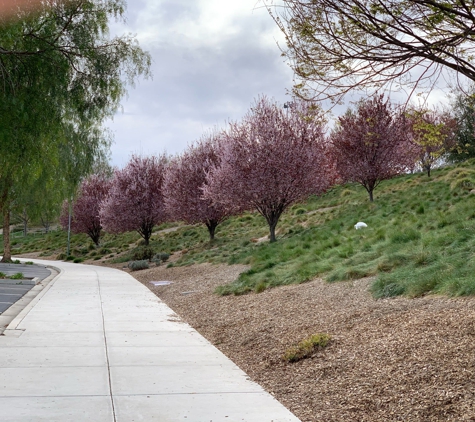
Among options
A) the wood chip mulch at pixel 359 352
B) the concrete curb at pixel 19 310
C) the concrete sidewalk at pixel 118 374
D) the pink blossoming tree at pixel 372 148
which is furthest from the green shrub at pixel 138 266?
the wood chip mulch at pixel 359 352

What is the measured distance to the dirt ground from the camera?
4.98 metres

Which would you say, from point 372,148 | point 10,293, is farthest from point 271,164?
point 10,293

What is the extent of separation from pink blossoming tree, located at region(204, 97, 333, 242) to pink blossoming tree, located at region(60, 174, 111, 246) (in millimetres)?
24062

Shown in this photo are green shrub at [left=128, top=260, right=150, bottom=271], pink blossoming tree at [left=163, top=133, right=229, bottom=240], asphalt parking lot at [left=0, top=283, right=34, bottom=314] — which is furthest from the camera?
pink blossoming tree at [left=163, top=133, right=229, bottom=240]

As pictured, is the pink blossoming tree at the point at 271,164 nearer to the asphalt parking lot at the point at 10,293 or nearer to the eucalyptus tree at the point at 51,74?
the asphalt parking lot at the point at 10,293

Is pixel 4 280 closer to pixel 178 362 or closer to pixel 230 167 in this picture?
pixel 230 167

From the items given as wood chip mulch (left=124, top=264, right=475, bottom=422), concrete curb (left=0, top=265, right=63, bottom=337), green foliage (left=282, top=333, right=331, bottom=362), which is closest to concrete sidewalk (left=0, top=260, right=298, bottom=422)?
concrete curb (left=0, top=265, right=63, bottom=337)

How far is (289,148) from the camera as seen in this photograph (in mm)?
24703

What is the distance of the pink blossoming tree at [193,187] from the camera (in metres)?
32.1

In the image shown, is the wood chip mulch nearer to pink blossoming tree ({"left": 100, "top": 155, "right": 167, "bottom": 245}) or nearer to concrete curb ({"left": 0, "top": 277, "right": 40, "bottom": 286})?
concrete curb ({"left": 0, "top": 277, "right": 40, "bottom": 286})

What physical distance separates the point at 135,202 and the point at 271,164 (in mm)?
15863

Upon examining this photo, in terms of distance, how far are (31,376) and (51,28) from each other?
554cm

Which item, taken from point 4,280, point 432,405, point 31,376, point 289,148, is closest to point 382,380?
point 432,405

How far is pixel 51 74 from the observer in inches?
352
